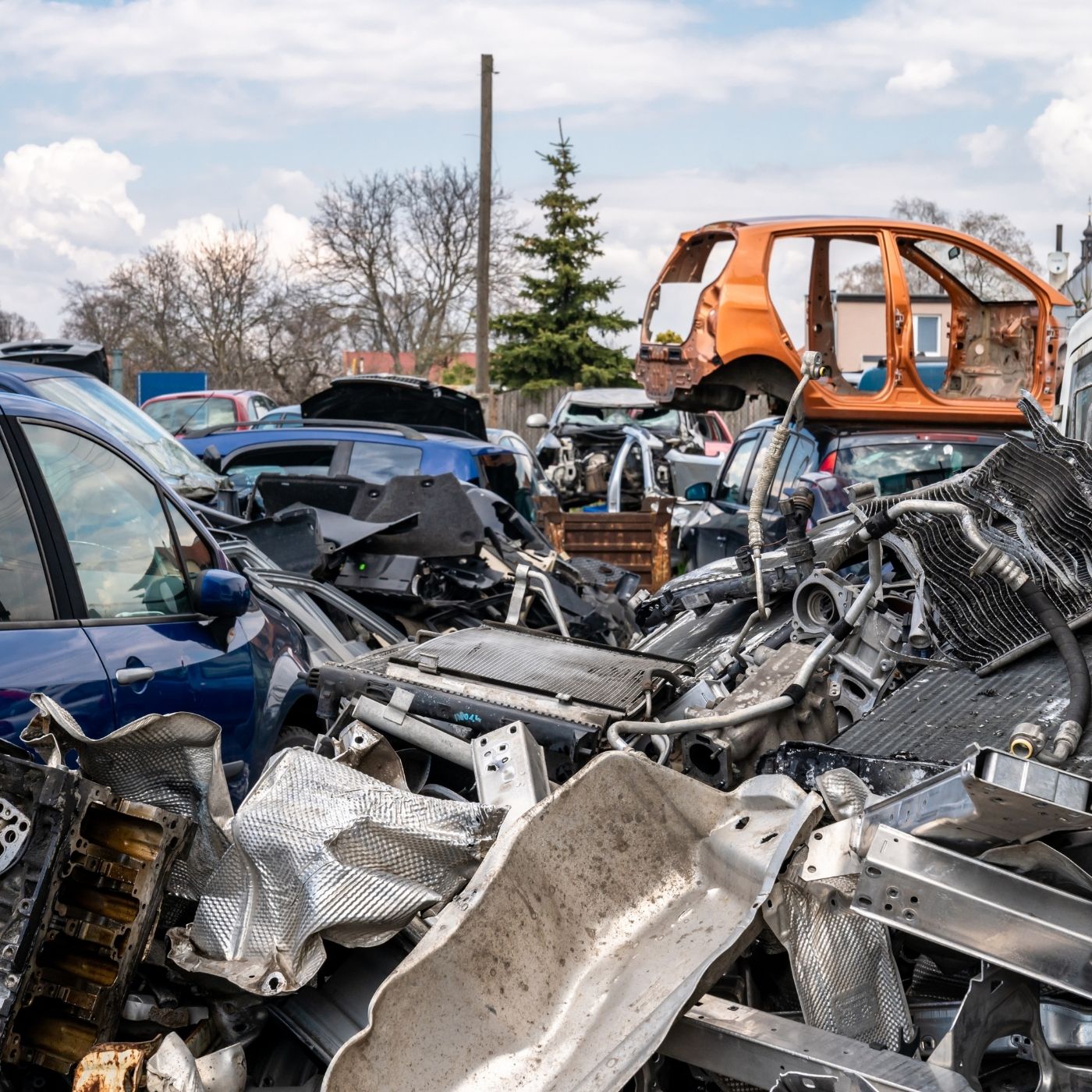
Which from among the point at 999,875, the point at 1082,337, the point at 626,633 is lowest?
the point at 626,633

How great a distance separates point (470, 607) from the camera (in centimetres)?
783

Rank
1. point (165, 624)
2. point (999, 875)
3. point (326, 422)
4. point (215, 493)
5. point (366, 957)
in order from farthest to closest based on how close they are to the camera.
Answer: point (326, 422)
point (215, 493)
point (165, 624)
point (366, 957)
point (999, 875)

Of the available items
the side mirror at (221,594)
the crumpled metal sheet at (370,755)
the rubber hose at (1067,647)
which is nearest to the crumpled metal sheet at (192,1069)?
the crumpled metal sheet at (370,755)

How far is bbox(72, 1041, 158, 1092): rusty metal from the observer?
272 cm

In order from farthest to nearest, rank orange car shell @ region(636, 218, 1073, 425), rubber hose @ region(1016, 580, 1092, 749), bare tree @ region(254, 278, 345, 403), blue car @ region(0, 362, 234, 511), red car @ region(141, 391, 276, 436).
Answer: bare tree @ region(254, 278, 345, 403)
red car @ region(141, 391, 276, 436)
orange car shell @ region(636, 218, 1073, 425)
blue car @ region(0, 362, 234, 511)
rubber hose @ region(1016, 580, 1092, 749)

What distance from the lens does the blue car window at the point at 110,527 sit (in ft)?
13.5

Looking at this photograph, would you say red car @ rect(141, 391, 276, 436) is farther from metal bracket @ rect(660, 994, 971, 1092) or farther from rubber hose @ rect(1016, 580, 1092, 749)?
metal bracket @ rect(660, 994, 971, 1092)

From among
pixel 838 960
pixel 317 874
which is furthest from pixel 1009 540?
pixel 317 874

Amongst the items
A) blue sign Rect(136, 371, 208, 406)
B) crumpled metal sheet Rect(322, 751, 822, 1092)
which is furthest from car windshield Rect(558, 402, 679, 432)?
crumpled metal sheet Rect(322, 751, 822, 1092)

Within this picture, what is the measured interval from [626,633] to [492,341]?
29.7 m

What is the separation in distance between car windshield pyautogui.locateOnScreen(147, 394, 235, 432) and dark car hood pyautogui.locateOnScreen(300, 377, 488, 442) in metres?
5.05

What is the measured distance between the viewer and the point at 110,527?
438 centimetres

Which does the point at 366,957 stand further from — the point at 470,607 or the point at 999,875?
the point at 470,607

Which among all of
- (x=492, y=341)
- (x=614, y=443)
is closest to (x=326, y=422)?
(x=614, y=443)
